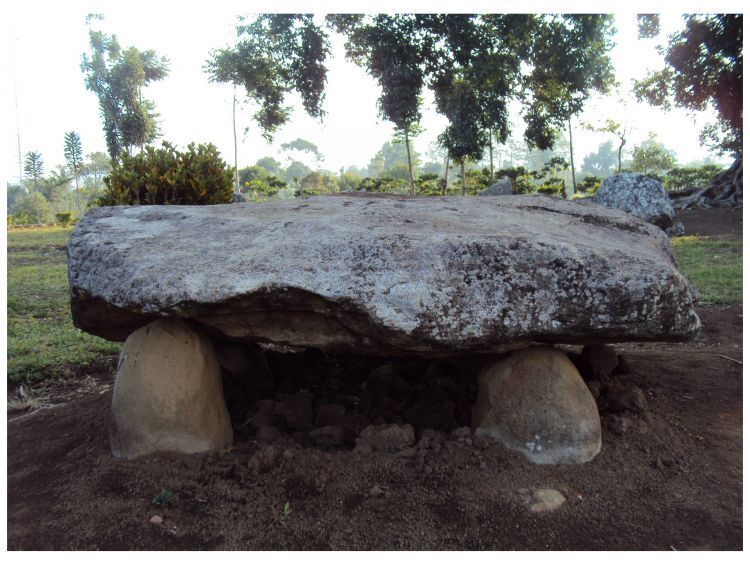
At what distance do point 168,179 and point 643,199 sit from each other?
32.2ft

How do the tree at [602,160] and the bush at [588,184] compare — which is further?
the tree at [602,160]

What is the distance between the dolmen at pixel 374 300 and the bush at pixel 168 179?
5.93 ft

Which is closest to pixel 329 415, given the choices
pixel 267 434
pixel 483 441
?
pixel 267 434

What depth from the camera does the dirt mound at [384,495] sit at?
2.67 m

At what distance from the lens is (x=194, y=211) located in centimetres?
389

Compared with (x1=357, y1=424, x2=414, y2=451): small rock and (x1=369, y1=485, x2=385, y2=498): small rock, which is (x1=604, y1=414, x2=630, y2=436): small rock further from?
(x1=369, y1=485, x2=385, y2=498): small rock

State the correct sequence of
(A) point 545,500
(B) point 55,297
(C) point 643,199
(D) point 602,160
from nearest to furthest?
1. (A) point 545,500
2. (B) point 55,297
3. (C) point 643,199
4. (D) point 602,160

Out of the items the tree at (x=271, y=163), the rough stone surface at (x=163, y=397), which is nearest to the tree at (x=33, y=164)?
the rough stone surface at (x=163, y=397)

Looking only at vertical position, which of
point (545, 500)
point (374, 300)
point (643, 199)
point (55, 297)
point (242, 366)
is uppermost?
point (643, 199)

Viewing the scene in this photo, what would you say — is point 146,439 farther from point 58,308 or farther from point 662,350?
point 58,308

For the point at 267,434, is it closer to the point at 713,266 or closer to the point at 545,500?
the point at 545,500

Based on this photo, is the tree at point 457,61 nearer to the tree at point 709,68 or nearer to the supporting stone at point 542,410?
the tree at point 709,68

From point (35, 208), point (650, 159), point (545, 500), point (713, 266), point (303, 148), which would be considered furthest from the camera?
point (303, 148)

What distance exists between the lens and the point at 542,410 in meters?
3.25
